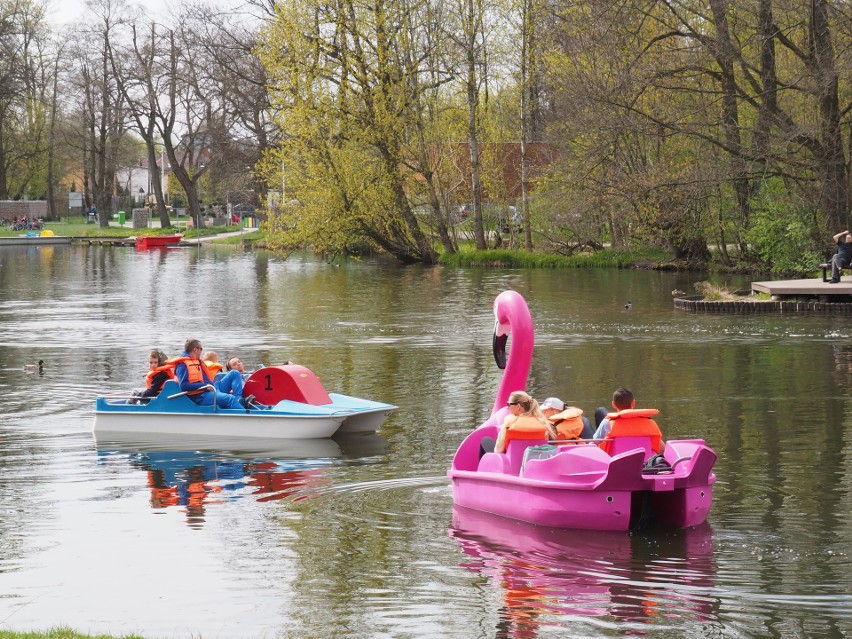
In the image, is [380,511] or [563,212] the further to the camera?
[563,212]

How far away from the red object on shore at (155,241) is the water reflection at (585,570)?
68.0m

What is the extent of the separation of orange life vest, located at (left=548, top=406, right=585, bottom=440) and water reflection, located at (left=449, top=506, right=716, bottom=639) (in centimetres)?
124

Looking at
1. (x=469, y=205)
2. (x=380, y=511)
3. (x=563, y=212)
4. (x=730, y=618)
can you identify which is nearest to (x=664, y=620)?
(x=730, y=618)

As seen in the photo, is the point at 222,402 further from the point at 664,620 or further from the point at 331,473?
the point at 664,620

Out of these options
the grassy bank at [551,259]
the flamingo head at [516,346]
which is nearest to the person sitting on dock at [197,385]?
the flamingo head at [516,346]

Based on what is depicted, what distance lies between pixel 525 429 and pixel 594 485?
1.18 metres

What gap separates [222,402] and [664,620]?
31.4ft

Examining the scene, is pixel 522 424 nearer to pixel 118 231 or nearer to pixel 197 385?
pixel 197 385

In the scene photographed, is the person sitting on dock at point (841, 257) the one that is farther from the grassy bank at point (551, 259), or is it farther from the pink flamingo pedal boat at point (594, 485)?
the pink flamingo pedal boat at point (594, 485)

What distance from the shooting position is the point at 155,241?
79812 mm

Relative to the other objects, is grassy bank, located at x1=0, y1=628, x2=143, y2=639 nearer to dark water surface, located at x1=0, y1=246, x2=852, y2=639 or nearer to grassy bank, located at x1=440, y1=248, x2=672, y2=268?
dark water surface, located at x1=0, y1=246, x2=852, y2=639

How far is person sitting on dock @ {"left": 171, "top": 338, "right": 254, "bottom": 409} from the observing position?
1820 centimetres

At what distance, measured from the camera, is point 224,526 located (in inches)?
516

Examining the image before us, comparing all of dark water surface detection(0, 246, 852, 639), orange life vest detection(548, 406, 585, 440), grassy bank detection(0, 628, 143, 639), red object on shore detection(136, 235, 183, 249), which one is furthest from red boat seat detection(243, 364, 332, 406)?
red object on shore detection(136, 235, 183, 249)
